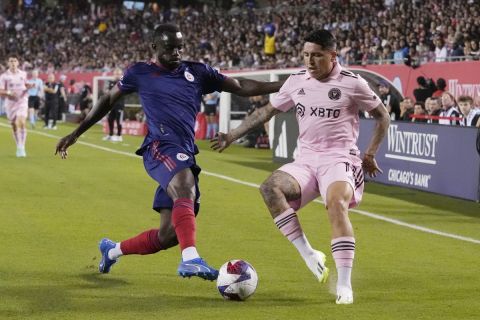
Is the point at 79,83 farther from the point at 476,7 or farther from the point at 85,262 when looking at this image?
the point at 85,262

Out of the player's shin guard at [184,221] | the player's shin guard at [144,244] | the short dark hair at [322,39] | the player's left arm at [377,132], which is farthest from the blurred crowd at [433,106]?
the player's shin guard at [184,221]

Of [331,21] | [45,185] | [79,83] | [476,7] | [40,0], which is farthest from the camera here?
[40,0]

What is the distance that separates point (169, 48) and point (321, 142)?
1.41 m

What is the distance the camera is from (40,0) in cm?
7962

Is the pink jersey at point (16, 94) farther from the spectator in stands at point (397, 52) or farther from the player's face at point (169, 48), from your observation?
the player's face at point (169, 48)

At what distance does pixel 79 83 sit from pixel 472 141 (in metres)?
37.1

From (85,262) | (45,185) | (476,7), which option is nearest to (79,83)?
(476,7)

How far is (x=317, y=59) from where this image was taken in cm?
791

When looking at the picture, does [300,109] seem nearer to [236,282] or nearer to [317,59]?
[317,59]

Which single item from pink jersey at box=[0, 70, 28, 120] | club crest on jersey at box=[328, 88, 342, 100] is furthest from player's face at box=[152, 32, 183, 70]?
pink jersey at box=[0, 70, 28, 120]

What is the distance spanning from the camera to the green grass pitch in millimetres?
7453

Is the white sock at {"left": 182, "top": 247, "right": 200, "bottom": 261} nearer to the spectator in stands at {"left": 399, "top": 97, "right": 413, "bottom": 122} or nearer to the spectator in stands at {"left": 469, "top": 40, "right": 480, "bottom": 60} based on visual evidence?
the spectator in stands at {"left": 399, "top": 97, "right": 413, "bottom": 122}

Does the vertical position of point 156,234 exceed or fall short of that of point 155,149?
it falls short

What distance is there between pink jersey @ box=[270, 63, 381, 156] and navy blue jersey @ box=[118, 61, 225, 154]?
839mm
